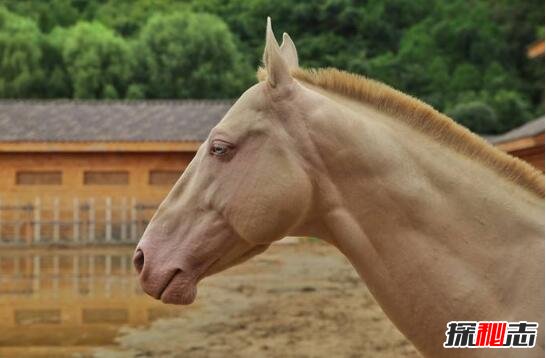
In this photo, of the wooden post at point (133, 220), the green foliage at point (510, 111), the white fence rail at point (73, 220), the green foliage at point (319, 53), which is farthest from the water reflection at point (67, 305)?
the green foliage at point (510, 111)

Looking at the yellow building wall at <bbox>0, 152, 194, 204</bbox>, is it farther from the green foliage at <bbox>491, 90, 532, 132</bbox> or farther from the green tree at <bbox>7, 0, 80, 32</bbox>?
the green tree at <bbox>7, 0, 80, 32</bbox>

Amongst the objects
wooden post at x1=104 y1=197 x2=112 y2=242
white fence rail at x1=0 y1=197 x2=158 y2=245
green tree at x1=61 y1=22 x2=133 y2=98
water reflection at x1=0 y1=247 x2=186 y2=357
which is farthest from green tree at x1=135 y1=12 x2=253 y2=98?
water reflection at x1=0 y1=247 x2=186 y2=357

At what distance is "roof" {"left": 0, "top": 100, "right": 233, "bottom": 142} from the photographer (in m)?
20.0

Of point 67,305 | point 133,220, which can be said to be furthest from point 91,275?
point 133,220

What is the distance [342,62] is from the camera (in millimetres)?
34344

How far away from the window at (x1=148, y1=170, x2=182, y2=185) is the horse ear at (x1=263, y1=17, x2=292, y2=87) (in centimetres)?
1820

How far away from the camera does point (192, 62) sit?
115 ft

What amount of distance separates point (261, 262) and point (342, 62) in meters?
20.6

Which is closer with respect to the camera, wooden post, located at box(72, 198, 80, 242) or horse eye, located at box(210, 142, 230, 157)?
horse eye, located at box(210, 142, 230, 157)

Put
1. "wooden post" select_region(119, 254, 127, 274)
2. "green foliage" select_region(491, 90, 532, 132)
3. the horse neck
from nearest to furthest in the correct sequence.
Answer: the horse neck → "wooden post" select_region(119, 254, 127, 274) → "green foliage" select_region(491, 90, 532, 132)

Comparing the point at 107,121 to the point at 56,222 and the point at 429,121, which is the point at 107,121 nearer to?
the point at 56,222

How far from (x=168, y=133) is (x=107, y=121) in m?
2.37

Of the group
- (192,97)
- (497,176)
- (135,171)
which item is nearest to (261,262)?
(135,171)

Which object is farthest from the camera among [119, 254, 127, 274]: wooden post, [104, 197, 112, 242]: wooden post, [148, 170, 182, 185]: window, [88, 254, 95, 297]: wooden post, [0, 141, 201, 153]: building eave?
[148, 170, 182, 185]: window
